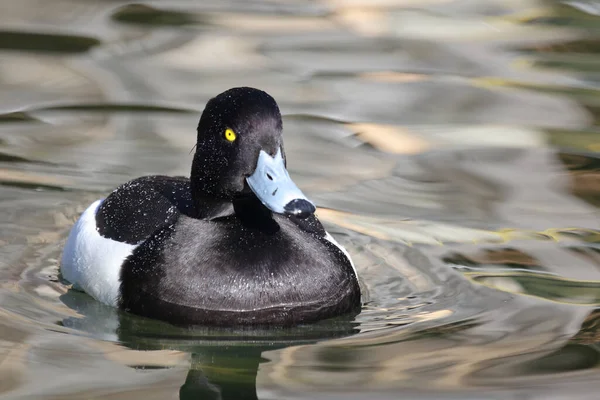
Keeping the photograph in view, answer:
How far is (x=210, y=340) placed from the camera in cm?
614

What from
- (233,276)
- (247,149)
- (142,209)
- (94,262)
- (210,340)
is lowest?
(210,340)

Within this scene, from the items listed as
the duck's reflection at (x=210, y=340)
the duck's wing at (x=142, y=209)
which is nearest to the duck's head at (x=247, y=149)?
the duck's wing at (x=142, y=209)

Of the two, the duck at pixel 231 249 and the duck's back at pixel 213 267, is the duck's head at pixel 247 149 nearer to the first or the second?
the duck at pixel 231 249

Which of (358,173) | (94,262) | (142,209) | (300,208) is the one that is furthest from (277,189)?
(358,173)

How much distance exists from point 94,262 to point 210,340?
3.34 ft

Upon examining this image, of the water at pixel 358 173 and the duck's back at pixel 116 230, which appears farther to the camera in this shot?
the duck's back at pixel 116 230

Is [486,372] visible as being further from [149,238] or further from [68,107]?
[68,107]

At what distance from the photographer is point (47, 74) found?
11336 millimetres

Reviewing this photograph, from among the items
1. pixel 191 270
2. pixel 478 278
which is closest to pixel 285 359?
pixel 191 270

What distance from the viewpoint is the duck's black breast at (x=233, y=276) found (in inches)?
247

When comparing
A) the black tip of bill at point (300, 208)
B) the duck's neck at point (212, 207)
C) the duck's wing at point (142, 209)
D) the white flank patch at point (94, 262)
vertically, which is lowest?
the white flank patch at point (94, 262)

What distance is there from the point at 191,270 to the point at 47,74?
217 inches

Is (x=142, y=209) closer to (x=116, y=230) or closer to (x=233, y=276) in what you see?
(x=116, y=230)

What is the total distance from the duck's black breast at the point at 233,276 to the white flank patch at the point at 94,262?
9cm
